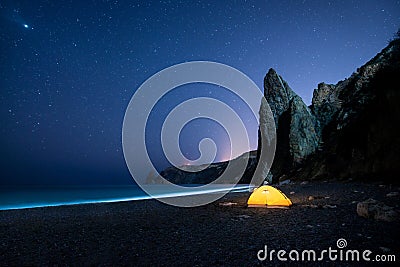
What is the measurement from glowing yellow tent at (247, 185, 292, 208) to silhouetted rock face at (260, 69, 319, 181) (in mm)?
33715

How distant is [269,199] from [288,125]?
127 ft

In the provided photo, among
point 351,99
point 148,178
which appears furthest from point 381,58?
point 148,178

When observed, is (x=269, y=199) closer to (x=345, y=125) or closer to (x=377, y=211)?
(x=377, y=211)

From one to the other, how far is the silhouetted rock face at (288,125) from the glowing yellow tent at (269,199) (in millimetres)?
33715

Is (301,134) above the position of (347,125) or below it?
above

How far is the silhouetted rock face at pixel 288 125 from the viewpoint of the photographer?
4356cm

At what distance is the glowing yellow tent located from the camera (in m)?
11.6

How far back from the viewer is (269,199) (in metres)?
11.9

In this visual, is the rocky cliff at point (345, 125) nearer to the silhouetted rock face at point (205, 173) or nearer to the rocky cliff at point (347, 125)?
the rocky cliff at point (347, 125)

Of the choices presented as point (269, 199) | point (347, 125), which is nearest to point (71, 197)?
point (269, 199)

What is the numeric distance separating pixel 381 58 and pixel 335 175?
15562mm

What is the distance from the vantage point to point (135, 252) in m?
5.43

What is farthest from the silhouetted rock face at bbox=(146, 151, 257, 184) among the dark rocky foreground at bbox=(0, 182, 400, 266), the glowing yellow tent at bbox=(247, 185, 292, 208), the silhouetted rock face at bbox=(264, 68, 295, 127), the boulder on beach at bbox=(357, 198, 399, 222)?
the dark rocky foreground at bbox=(0, 182, 400, 266)

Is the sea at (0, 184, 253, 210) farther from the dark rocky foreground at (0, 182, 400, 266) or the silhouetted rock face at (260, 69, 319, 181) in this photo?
the dark rocky foreground at (0, 182, 400, 266)
